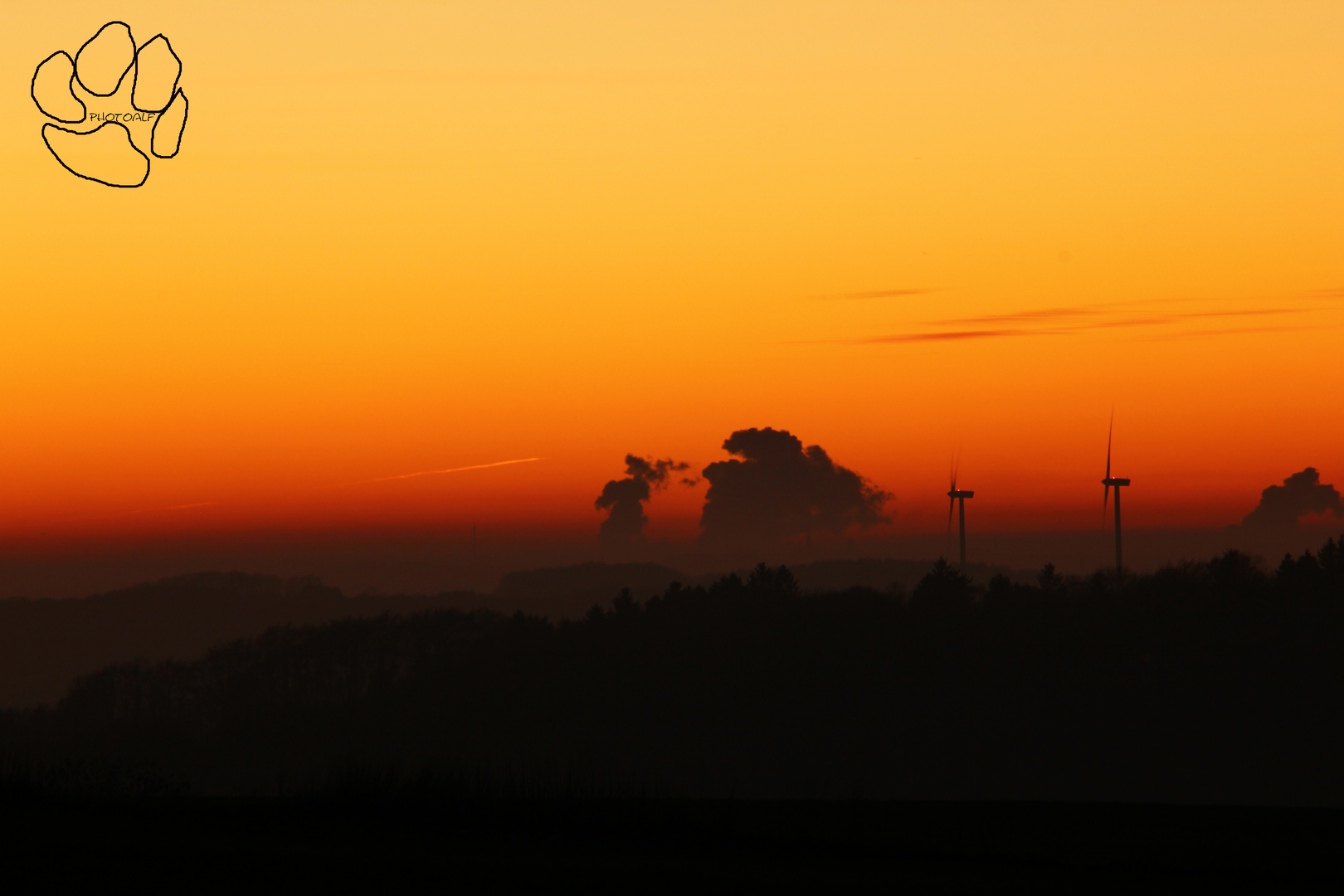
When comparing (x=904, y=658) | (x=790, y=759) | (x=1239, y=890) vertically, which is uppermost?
(x=1239, y=890)

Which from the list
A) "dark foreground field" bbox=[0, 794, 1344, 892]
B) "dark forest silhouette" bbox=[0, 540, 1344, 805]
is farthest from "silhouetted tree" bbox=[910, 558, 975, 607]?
"dark foreground field" bbox=[0, 794, 1344, 892]

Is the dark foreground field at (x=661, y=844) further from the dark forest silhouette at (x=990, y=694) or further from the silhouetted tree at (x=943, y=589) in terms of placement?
the silhouetted tree at (x=943, y=589)

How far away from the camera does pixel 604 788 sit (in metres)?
24.7

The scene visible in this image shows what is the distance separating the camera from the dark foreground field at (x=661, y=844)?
19.0 meters

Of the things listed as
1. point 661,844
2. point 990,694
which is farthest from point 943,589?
point 661,844

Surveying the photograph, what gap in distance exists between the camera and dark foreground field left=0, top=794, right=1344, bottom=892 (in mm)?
19000

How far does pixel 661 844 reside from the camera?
73.3 feet

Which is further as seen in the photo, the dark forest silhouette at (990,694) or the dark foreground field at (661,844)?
the dark forest silhouette at (990,694)

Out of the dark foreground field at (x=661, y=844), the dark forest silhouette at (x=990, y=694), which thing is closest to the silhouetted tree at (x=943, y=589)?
the dark forest silhouette at (x=990, y=694)

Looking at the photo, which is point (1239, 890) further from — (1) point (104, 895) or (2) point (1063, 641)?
(2) point (1063, 641)

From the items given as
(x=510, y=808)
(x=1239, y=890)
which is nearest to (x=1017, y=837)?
(x=1239, y=890)

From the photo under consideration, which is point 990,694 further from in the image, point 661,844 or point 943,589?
point 661,844

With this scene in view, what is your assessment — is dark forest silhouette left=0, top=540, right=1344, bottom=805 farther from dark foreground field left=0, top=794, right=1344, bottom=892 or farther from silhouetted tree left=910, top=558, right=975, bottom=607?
dark foreground field left=0, top=794, right=1344, bottom=892

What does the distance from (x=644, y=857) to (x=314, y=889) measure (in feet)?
15.9
